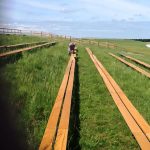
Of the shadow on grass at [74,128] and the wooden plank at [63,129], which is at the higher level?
the wooden plank at [63,129]

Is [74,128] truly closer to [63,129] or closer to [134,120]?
[63,129]

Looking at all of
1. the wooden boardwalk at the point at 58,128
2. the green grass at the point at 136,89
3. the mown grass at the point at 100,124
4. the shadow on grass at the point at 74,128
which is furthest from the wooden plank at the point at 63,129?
the green grass at the point at 136,89

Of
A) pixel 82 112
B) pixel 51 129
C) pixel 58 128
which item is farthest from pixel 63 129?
pixel 82 112

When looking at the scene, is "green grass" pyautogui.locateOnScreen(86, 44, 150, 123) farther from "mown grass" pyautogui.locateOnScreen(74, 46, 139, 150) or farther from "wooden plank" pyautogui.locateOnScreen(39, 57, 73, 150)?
"wooden plank" pyautogui.locateOnScreen(39, 57, 73, 150)

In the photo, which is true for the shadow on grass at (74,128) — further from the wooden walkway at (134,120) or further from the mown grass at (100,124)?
the wooden walkway at (134,120)

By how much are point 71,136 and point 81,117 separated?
1.62m

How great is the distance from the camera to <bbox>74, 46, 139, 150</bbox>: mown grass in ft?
16.8

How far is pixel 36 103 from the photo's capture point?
268 inches

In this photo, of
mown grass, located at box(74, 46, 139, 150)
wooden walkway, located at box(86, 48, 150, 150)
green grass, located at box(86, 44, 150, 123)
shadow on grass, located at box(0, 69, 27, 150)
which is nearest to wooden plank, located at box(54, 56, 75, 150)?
mown grass, located at box(74, 46, 139, 150)

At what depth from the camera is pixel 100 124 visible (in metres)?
6.35

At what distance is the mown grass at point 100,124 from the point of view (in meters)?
5.13

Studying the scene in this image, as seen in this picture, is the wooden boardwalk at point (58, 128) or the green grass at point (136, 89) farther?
the green grass at point (136, 89)

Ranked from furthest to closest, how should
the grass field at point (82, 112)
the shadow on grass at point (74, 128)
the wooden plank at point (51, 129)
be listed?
the shadow on grass at point (74, 128) → the grass field at point (82, 112) → the wooden plank at point (51, 129)

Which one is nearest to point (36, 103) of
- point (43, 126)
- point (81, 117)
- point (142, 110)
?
point (81, 117)
